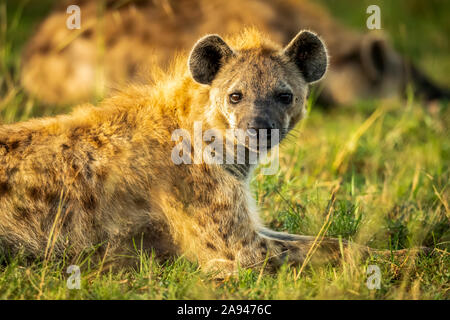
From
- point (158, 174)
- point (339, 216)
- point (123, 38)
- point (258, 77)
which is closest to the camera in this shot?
point (158, 174)

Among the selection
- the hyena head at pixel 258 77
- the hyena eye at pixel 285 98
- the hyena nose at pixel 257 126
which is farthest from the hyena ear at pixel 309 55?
the hyena nose at pixel 257 126

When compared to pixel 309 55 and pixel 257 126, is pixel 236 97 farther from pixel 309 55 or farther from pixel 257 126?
pixel 309 55

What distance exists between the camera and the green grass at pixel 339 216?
2.90m

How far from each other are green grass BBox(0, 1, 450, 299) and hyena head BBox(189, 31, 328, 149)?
430 millimetres

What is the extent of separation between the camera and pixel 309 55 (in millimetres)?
3607

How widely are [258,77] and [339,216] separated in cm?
106

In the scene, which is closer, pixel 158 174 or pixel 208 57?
pixel 158 174

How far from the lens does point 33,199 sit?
305cm

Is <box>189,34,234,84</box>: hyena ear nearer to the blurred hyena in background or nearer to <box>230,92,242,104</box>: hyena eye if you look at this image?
<box>230,92,242,104</box>: hyena eye

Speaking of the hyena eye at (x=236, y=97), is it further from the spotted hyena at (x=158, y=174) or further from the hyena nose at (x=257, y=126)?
the hyena nose at (x=257, y=126)

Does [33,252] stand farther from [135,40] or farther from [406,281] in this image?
Result: [135,40]

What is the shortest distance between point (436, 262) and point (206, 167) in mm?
1371

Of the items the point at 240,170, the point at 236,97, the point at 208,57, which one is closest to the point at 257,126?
the point at 236,97
